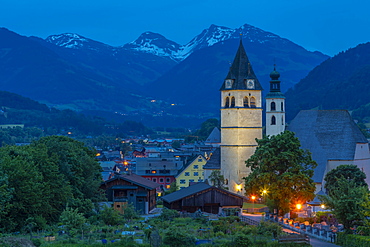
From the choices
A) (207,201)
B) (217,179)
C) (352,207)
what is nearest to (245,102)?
(217,179)

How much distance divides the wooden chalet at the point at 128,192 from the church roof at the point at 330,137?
17.2m

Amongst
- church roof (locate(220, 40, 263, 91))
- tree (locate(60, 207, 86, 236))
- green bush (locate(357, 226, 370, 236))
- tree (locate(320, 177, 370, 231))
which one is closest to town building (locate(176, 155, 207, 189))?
church roof (locate(220, 40, 263, 91))

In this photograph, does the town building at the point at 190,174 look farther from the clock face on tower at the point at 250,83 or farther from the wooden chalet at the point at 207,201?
the wooden chalet at the point at 207,201

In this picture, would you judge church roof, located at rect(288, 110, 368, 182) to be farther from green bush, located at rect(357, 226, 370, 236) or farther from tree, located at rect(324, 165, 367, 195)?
green bush, located at rect(357, 226, 370, 236)

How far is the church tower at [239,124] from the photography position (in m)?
79.6

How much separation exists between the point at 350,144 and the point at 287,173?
20016mm

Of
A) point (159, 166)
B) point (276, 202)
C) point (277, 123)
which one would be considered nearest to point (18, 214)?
point (276, 202)

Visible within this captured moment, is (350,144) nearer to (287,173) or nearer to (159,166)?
(287,173)

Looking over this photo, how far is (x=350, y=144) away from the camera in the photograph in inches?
3063

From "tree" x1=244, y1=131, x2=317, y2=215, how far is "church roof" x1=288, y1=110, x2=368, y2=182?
15.0 meters

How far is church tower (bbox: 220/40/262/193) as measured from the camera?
79562 mm

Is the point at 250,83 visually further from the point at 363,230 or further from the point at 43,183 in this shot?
the point at 363,230

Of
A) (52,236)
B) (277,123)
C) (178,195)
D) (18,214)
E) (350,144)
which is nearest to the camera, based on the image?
(52,236)

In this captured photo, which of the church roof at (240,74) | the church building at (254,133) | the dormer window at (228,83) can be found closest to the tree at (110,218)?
the church building at (254,133)
